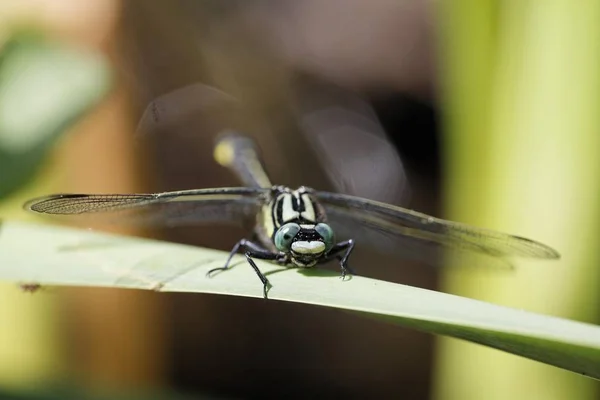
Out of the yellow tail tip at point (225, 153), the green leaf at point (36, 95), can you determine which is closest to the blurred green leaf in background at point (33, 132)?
the green leaf at point (36, 95)

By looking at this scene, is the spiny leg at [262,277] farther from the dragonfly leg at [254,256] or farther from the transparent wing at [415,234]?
the transparent wing at [415,234]

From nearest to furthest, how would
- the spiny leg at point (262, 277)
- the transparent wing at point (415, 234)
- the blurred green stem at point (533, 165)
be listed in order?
the spiny leg at point (262, 277) → the transparent wing at point (415, 234) → the blurred green stem at point (533, 165)

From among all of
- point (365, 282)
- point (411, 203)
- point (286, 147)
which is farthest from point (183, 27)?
point (365, 282)

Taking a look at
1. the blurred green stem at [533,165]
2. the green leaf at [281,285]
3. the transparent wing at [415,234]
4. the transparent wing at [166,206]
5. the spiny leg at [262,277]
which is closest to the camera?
the green leaf at [281,285]

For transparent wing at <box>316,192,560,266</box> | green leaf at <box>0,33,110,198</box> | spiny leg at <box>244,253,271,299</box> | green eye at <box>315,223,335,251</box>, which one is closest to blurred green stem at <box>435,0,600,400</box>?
transparent wing at <box>316,192,560,266</box>

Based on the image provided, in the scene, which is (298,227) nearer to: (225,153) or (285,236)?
(285,236)

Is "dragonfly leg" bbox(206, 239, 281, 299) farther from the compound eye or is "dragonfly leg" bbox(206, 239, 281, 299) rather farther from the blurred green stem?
the blurred green stem

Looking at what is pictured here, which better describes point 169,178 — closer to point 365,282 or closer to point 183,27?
Result: point 183,27
